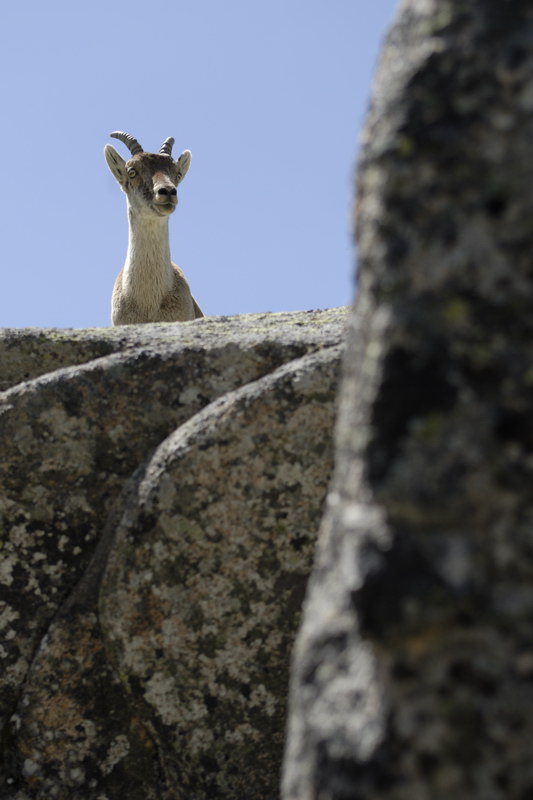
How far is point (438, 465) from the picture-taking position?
72.2 inches

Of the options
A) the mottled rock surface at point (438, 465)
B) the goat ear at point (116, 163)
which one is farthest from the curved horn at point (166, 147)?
the mottled rock surface at point (438, 465)

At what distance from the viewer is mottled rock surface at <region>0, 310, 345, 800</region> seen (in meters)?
4.23

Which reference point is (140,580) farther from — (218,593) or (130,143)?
(130,143)

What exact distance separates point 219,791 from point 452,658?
265 cm

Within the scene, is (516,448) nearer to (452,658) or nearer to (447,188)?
(452,658)

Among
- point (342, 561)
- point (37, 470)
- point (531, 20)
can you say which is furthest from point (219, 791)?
point (531, 20)

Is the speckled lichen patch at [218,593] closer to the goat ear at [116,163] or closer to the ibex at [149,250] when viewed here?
the ibex at [149,250]

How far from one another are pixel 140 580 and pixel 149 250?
1447 centimetres

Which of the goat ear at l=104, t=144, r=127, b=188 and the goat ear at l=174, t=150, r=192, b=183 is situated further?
the goat ear at l=174, t=150, r=192, b=183

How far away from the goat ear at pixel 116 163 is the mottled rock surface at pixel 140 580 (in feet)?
49.2

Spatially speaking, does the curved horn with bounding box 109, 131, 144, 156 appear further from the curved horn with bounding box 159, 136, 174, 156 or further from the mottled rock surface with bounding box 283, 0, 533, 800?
the mottled rock surface with bounding box 283, 0, 533, 800

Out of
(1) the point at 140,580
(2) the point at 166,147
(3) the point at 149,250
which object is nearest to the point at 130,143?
→ (2) the point at 166,147

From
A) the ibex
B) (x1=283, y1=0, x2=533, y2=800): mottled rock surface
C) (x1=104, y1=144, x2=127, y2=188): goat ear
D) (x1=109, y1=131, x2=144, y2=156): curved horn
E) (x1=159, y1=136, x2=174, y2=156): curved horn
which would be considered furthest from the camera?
(x1=159, y1=136, x2=174, y2=156): curved horn

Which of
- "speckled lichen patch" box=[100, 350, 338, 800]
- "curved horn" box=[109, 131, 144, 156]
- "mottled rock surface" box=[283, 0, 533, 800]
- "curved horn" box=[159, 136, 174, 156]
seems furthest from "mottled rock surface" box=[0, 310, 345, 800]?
"curved horn" box=[159, 136, 174, 156]
